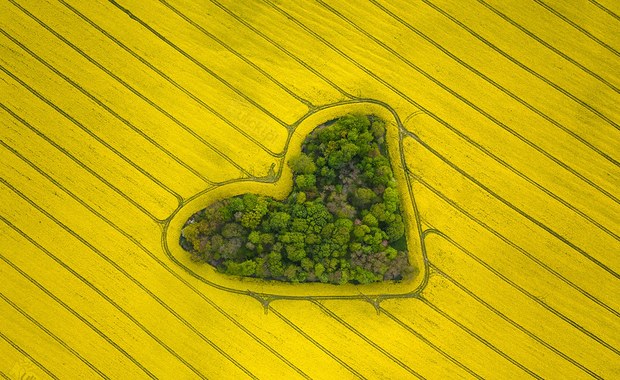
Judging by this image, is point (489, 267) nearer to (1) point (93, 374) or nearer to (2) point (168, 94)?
(2) point (168, 94)

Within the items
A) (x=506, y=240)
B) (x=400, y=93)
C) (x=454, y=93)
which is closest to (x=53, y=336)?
(x=400, y=93)

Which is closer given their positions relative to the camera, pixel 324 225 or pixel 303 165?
pixel 324 225

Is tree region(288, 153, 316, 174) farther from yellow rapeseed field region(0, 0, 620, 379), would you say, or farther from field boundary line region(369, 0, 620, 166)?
field boundary line region(369, 0, 620, 166)

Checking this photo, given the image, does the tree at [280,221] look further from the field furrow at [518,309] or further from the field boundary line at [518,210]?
the field boundary line at [518,210]

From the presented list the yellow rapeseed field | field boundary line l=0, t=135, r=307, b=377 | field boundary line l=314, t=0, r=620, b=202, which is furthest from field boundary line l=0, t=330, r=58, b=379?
field boundary line l=314, t=0, r=620, b=202

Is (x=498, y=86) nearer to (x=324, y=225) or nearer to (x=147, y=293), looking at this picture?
(x=324, y=225)

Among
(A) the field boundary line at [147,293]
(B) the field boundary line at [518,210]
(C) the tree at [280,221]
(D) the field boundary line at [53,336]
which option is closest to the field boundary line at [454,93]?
(B) the field boundary line at [518,210]
